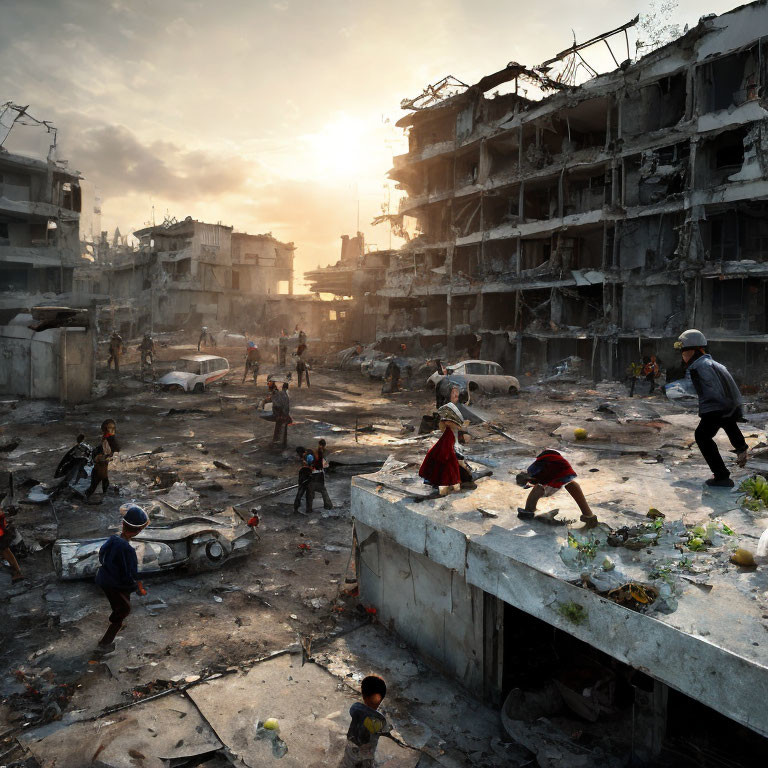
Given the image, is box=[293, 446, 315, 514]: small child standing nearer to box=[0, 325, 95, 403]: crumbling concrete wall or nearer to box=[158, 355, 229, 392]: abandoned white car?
box=[0, 325, 95, 403]: crumbling concrete wall

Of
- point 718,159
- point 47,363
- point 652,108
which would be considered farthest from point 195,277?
point 718,159

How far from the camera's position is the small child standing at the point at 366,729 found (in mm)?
3648

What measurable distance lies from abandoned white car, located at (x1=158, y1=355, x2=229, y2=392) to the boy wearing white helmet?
1960 cm

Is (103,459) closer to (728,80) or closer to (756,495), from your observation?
(756,495)

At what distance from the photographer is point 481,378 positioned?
21344mm

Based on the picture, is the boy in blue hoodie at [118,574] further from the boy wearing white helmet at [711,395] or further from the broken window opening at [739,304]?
the broken window opening at [739,304]

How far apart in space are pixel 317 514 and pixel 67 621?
14.5 ft

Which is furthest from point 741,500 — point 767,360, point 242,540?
point 767,360

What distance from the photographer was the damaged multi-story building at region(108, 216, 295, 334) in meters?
46.3

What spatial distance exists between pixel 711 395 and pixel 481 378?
15.9m

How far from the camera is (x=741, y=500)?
17.5 feet

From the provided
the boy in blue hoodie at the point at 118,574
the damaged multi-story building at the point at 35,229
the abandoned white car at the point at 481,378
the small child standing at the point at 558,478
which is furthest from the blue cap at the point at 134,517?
the damaged multi-story building at the point at 35,229

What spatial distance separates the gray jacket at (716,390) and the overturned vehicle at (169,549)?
5.99 meters

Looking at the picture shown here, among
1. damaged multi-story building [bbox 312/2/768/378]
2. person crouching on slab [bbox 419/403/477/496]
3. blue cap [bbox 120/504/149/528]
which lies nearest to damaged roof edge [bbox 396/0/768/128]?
damaged multi-story building [bbox 312/2/768/378]
